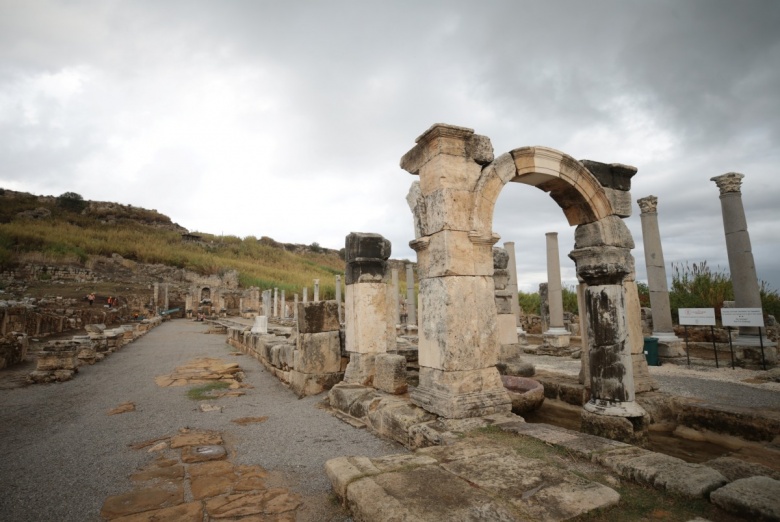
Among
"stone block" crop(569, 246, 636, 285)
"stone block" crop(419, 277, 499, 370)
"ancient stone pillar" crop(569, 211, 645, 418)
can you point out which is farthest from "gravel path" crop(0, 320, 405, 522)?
"stone block" crop(569, 246, 636, 285)

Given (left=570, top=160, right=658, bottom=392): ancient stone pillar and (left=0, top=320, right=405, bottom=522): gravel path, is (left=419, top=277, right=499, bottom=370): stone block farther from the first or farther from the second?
(left=570, top=160, right=658, bottom=392): ancient stone pillar

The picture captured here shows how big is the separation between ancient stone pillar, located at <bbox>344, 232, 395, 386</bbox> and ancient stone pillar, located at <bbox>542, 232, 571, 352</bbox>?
783 cm

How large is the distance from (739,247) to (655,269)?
1776 millimetres

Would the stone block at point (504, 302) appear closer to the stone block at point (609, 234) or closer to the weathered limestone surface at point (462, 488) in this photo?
the stone block at point (609, 234)

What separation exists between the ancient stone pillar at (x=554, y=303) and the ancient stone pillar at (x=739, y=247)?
4.47m

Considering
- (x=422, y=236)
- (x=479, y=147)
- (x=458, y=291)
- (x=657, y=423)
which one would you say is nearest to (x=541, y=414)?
(x=657, y=423)

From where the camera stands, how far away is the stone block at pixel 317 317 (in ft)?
24.3

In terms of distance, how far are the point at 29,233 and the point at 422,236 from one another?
162ft

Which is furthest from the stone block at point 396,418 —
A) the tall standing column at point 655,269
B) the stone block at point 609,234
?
the tall standing column at point 655,269

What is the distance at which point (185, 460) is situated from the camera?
404 centimetres

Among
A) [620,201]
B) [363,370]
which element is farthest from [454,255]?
[363,370]

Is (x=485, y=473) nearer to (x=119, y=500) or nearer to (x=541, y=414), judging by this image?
(x=119, y=500)

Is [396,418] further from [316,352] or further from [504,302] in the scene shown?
[504,302]

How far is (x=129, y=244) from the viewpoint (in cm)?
4450
